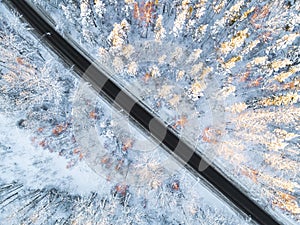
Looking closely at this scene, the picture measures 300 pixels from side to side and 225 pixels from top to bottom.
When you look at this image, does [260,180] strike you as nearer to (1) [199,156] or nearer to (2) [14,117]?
(1) [199,156]

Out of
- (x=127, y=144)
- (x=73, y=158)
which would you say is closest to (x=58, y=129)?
(x=73, y=158)

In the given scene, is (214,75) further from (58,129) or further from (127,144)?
(58,129)

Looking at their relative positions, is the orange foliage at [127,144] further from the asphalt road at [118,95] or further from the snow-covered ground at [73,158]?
the asphalt road at [118,95]

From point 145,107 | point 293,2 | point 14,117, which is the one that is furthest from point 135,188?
point 293,2

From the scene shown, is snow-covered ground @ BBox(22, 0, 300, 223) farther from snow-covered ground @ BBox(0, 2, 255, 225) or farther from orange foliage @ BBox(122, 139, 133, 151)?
orange foliage @ BBox(122, 139, 133, 151)

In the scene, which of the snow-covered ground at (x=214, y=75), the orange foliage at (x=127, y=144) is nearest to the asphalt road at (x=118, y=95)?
the snow-covered ground at (x=214, y=75)

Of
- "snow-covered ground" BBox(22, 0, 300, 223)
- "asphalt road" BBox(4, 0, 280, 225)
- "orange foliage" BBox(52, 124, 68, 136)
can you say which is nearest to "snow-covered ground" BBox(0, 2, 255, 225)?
"orange foliage" BBox(52, 124, 68, 136)

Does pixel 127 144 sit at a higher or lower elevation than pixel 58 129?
higher
